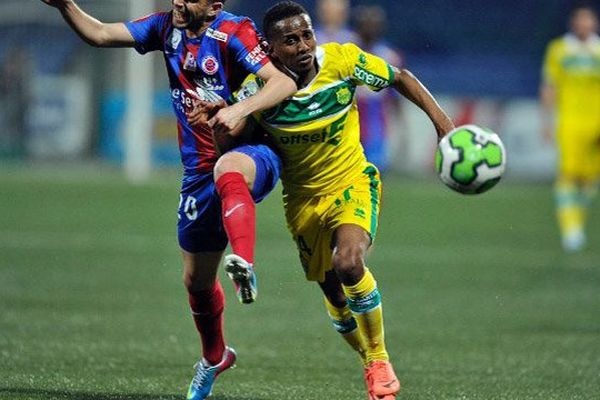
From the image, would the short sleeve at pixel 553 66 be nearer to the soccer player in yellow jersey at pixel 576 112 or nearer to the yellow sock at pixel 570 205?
the soccer player in yellow jersey at pixel 576 112

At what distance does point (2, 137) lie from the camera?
1051 inches

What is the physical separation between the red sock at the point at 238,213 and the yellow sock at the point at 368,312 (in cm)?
69

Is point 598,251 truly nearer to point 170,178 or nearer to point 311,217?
point 311,217

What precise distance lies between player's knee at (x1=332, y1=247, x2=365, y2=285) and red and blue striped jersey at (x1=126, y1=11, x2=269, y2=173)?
91 cm

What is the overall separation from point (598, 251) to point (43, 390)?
9.79 meters

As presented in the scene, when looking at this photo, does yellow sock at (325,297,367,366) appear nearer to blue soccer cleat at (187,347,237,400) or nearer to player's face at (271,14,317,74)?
blue soccer cleat at (187,347,237,400)

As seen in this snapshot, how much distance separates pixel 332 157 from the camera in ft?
23.1

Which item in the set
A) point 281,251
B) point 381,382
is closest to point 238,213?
point 381,382

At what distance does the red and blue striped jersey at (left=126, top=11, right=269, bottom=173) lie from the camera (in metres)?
6.73

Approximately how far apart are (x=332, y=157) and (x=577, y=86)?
→ 9.61 m

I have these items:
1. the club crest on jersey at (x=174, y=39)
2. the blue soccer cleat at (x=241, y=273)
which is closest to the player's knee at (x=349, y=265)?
the blue soccer cleat at (x=241, y=273)

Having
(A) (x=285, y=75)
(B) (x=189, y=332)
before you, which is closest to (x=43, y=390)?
(A) (x=285, y=75)

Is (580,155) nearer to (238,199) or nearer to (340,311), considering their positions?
(340,311)

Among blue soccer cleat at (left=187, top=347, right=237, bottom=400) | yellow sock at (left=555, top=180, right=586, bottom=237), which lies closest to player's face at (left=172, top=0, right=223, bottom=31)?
blue soccer cleat at (left=187, top=347, right=237, bottom=400)
